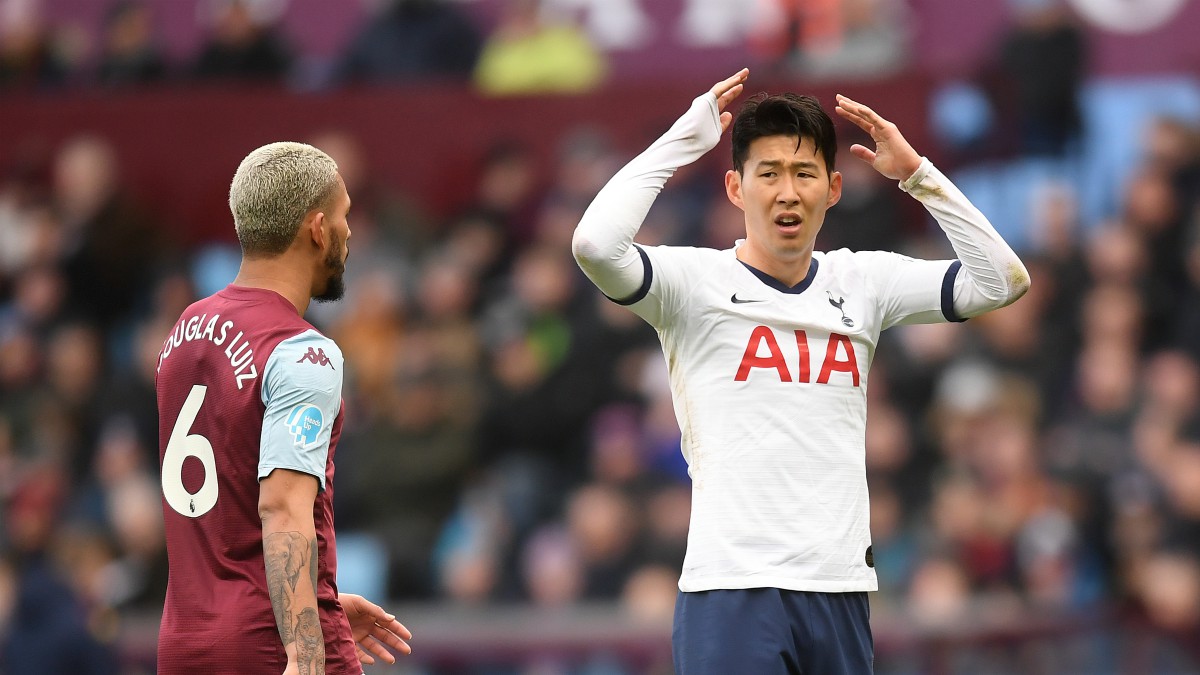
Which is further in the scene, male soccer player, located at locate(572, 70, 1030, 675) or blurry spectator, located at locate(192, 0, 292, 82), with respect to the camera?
blurry spectator, located at locate(192, 0, 292, 82)

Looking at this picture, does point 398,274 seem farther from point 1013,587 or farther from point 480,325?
point 1013,587

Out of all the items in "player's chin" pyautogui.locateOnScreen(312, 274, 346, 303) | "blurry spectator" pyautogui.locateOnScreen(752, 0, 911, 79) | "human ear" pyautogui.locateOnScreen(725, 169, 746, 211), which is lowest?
"player's chin" pyautogui.locateOnScreen(312, 274, 346, 303)

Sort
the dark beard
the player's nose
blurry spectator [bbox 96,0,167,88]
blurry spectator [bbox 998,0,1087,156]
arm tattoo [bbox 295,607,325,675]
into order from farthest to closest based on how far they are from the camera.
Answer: blurry spectator [bbox 96,0,167,88]
blurry spectator [bbox 998,0,1087,156]
the player's nose
the dark beard
arm tattoo [bbox 295,607,325,675]

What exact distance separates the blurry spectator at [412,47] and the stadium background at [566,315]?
3 cm

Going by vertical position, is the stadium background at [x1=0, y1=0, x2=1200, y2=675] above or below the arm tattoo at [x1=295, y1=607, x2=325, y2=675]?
above

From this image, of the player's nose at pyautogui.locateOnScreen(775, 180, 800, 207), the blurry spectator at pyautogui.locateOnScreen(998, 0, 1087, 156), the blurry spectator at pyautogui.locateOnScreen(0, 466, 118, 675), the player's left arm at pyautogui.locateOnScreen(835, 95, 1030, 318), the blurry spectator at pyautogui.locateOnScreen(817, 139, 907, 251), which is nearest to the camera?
the player's nose at pyautogui.locateOnScreen(775, 180, 800, 207)

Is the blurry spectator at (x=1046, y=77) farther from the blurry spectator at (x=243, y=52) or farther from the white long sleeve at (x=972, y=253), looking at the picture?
the white long sleeve at (x=972, y=253)

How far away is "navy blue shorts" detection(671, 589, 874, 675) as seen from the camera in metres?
5.18

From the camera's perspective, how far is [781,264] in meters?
5.54

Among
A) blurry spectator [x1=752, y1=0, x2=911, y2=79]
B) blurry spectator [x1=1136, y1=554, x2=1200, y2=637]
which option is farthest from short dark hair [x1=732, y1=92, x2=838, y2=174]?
blurry spectator [x1=752, y1=0, x2=911, y2=79]

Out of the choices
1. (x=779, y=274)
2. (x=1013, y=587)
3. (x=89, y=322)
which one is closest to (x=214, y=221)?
(x=89, y=322)

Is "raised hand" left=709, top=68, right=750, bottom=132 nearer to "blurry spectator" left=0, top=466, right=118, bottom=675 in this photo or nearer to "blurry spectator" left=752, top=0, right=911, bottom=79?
"blurry spectator" left=0, top=466, right=118, bottom=675

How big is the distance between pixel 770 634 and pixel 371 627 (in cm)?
124

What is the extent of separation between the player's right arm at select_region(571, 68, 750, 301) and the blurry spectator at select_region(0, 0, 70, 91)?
991cm
